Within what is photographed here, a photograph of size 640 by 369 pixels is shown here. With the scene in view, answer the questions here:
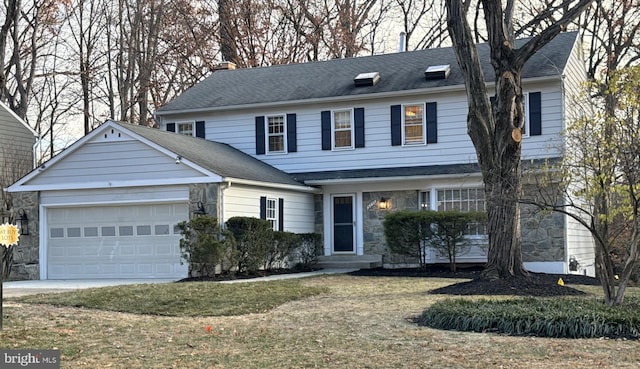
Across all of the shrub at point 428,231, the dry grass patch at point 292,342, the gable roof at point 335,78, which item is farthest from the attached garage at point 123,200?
the dry grass patch at point 292,342

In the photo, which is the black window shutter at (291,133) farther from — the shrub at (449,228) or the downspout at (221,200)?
the shrub at (449,228)

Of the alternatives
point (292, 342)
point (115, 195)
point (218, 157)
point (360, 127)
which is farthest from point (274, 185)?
point (292, 342)

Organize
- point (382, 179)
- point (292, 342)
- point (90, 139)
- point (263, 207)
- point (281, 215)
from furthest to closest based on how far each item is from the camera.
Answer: point (382, 179), point (281, 215), point (263, 207), point (90, 139), point (292, 342)

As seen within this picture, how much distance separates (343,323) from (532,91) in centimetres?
1168

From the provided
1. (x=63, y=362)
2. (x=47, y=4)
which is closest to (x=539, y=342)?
(x=63, y=362)

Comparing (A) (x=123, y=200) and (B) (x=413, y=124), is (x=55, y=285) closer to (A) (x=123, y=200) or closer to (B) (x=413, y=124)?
(A) (x=123, y=200)

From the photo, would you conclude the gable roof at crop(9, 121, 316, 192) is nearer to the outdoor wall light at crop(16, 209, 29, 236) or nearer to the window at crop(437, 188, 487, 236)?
the outdoor wall light at crop(16, 209, 29, 236)

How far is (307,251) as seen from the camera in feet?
66.2

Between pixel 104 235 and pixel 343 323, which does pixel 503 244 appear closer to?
pixel 343 323

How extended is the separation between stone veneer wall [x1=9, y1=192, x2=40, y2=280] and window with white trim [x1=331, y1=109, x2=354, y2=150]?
7.86 metres

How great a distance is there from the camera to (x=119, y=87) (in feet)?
104

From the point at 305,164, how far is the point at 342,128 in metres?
1.44

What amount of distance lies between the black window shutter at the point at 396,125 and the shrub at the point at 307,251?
3242 millimetres

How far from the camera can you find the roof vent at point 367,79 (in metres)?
21.4
